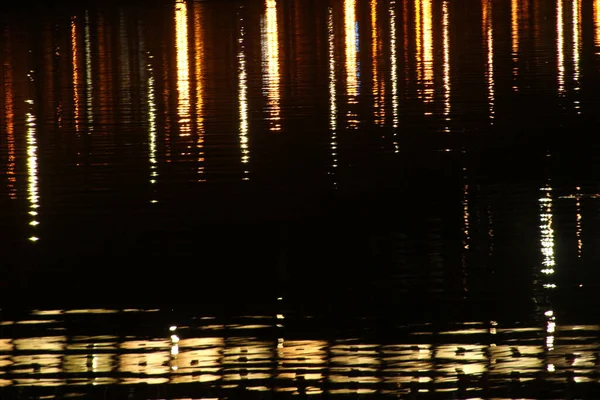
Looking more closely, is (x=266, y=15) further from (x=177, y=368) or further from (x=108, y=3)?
(x=177, y=368)

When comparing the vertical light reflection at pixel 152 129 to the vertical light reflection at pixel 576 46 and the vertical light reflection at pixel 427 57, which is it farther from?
the vertical light reflection at pixel 576 46

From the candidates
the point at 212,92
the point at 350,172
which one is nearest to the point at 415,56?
the point at 212,92

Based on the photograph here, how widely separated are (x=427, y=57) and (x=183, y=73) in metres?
3.94

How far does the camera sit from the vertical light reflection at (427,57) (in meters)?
14.7

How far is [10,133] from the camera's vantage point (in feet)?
42.2

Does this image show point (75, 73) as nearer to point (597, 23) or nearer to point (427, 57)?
point (427, 57)

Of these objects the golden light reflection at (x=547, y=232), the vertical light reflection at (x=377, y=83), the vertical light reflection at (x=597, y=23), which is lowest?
the golden light reflection at (x=547, y=232)

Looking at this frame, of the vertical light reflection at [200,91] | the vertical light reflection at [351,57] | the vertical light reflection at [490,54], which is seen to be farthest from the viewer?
the vertical light reflection at [351,57]

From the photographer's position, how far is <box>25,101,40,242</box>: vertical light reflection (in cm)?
901

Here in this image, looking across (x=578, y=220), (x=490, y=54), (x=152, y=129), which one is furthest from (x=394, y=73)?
(x=578, y=220)

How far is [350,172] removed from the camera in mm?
10180

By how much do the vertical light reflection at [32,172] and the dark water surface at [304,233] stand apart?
0.04 metres

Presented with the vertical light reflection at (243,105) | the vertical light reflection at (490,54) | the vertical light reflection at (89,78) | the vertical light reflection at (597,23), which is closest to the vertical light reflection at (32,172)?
the vertical light reflection at (89,78)

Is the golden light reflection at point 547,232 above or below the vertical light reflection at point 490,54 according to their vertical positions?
below
